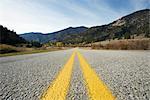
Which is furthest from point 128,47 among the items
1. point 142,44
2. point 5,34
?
point 5,34

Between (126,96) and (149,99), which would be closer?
(149,99)

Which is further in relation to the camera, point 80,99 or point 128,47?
point 128,47

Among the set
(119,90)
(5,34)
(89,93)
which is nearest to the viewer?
(89,93)

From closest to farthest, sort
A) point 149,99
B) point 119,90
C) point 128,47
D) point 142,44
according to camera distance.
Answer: point 149,99 → point 119,90 → point 142,44 → point 128,47

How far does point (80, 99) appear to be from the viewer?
2.06 metres

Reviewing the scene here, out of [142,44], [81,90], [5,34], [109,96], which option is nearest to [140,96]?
[109,96]

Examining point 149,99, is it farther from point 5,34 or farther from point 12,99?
point 5,34

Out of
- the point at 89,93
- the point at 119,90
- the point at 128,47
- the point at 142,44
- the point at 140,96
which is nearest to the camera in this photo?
the point at 140,96

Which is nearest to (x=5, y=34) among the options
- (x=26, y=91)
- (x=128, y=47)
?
(x=128, y=47)

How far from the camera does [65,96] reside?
2172mm

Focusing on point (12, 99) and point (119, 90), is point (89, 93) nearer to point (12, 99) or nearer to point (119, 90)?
point (119, 90)

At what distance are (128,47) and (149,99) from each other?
27.3 m

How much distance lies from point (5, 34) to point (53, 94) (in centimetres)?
9903

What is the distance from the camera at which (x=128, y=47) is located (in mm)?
28422
